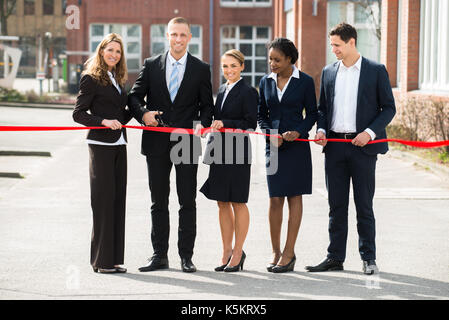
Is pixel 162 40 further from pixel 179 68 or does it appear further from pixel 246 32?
pixel 179 68

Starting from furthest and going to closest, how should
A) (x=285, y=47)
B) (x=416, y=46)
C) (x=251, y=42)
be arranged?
(x=251, y=42)
(x=416, y=46)
(x=285, y=47)

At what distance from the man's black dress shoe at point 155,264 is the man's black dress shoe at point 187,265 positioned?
0.52 feet

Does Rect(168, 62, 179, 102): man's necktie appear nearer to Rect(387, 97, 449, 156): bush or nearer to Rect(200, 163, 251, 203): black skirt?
Rect(200, 163, 251, 203): black skirt

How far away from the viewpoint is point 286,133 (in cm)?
684

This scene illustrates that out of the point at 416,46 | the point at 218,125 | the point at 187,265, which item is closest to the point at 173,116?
the point at 218,125

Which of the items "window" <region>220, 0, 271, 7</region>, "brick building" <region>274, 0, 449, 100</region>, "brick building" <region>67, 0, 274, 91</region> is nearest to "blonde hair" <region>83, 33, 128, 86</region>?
"brick building" <region>274, 0, 449, 100</region>

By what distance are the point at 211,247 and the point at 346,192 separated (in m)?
1.60

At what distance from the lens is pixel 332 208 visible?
712 centimetres

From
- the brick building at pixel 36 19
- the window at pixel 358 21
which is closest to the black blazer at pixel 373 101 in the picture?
the window at pixel 358 21

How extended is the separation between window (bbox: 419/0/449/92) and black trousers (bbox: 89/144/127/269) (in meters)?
12.1

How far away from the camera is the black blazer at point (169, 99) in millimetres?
A: 6961
